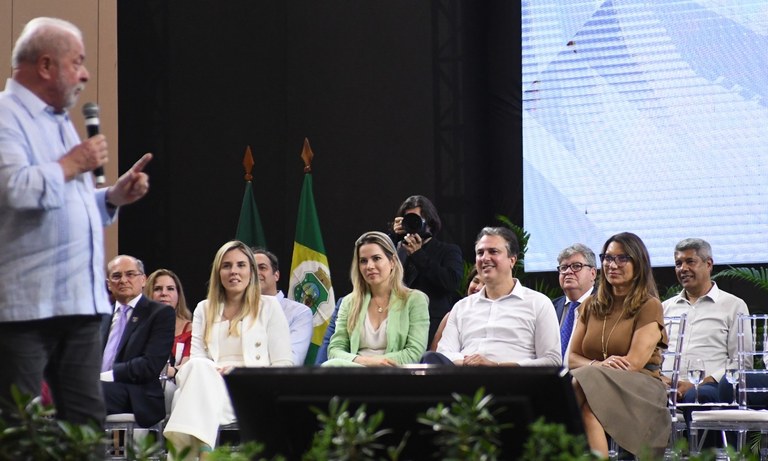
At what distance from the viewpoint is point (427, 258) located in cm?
512

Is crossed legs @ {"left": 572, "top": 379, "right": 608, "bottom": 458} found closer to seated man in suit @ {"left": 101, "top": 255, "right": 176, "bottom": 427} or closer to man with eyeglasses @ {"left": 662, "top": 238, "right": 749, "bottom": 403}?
man with eyeglasses @ {"left": 662, "top": 238, "right": 749, "bottom": 403}

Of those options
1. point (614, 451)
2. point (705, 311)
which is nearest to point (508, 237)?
point (614, 451)

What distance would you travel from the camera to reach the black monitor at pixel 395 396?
1.64m

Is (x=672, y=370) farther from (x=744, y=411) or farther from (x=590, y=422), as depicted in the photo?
(x=590, y=422)

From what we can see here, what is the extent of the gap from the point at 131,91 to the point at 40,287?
15.4ft

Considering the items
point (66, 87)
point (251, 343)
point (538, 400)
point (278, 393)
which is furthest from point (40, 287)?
point (251, 343)

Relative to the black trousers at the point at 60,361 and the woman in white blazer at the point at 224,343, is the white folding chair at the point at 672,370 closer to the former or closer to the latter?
the woman in white blazer at the point at 224,343

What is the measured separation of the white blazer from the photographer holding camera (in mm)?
659

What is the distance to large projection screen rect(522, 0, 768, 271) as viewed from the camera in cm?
660

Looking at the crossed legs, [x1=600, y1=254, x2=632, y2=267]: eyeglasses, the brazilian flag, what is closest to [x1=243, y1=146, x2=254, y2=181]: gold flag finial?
the brazilian flag

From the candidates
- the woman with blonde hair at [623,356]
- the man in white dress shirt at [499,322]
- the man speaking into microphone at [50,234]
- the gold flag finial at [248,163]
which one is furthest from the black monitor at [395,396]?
the gold flag finial at [248,163]

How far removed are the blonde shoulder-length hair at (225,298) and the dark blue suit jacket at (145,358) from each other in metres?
0.17

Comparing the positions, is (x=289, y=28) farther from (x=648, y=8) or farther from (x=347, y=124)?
(x=648, y=8)

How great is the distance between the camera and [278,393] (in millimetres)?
1742
